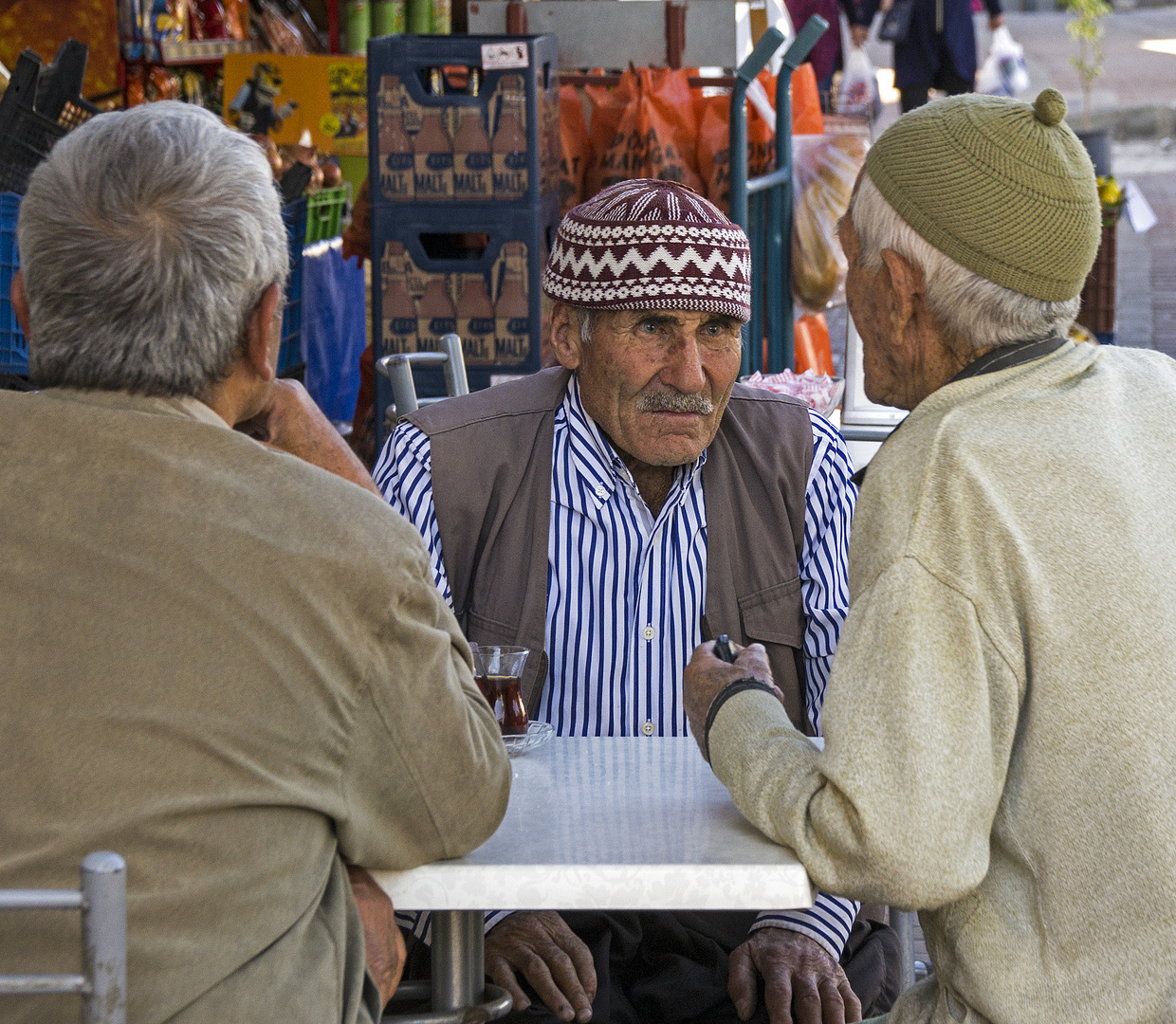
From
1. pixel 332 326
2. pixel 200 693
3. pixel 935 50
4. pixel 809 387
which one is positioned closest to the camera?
pixel 200 693

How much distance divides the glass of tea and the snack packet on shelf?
6.48 ft

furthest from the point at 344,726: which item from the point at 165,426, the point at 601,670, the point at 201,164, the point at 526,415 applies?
the point at 526,415

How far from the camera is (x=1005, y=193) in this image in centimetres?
159

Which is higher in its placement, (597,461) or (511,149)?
(511,149)

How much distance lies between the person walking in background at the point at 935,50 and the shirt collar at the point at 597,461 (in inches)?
291

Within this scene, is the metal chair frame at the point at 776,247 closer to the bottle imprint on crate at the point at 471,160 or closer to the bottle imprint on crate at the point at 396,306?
the bottle imprint on crate at the point at 471,160

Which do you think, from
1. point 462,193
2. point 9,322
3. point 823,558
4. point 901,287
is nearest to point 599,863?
point 901,287

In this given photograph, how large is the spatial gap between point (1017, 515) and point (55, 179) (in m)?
1.04

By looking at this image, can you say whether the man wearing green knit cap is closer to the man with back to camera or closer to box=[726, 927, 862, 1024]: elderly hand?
box=[726, 927, 862, 1024]: elderly hand

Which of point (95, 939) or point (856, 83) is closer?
point (95, 939)

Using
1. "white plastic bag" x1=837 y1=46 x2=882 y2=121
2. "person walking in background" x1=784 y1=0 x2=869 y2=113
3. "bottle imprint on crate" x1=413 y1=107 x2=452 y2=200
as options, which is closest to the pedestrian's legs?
"white plastic bag" x1=837 y1=46 x2=882 y2=121

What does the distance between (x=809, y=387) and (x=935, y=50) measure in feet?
20.7

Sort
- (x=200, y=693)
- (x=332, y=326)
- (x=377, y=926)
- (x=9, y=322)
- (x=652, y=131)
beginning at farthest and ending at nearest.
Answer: (x=332, y=326) < (x=652, y=131) < (x=9, y=322) < (x=377, y=926) < (x=200, y=693)

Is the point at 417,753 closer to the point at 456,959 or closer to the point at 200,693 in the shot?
the point at 200,693
